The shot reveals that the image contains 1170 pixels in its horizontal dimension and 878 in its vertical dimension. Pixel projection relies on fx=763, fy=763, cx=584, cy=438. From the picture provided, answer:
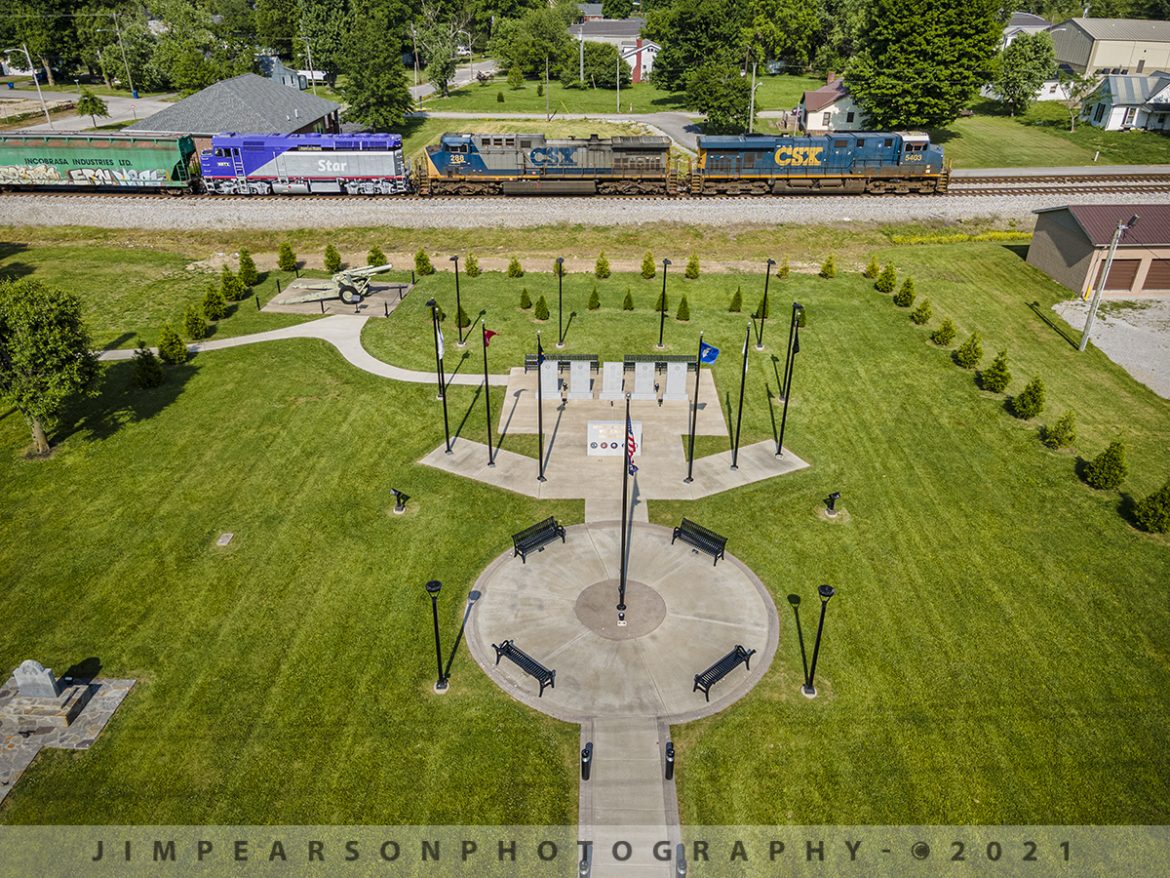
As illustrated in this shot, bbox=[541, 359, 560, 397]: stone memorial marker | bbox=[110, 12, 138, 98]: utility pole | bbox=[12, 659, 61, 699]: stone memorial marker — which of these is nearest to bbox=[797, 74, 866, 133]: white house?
bbox=[541, 359, 560, 397]: stone memorial marker

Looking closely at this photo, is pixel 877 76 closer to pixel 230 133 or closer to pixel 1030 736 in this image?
pixel 230 133

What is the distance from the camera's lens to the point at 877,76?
75.1m

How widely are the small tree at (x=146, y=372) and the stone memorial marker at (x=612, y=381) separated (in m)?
21.8

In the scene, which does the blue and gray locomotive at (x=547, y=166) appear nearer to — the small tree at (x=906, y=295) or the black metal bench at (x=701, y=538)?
the small tree at (x=906, y=295)

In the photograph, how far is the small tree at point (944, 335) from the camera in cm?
4162

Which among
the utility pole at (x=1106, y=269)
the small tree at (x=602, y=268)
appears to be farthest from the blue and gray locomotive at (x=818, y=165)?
the utility pole at (x=1106, y=269)

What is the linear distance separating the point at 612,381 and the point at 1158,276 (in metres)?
36.5

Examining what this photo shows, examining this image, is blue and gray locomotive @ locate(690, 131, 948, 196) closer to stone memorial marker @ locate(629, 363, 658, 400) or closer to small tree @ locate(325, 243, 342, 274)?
small tree @ locate(325, 243, 342, 274)

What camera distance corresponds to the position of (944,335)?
4181cm

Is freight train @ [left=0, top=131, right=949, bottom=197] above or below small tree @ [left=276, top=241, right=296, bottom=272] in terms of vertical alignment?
above

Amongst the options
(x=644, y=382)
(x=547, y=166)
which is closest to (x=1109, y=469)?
(x=644, y=382)

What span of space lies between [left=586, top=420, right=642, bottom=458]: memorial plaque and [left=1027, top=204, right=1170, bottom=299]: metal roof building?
34.2 metres

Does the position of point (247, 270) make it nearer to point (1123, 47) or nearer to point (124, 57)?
point (124, 57)

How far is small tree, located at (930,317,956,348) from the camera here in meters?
41.6
